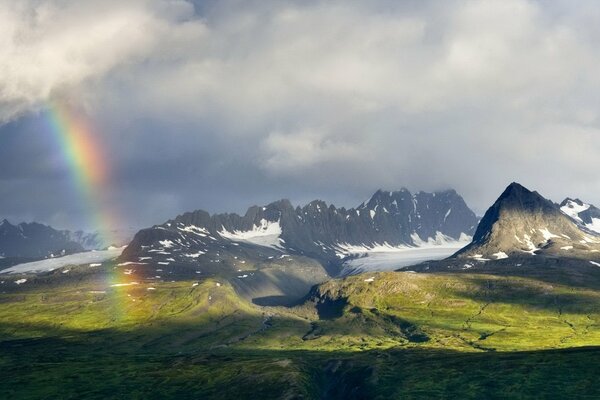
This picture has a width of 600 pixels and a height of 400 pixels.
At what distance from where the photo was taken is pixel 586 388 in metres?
187

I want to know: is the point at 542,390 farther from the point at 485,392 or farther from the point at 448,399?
the point at 448,399

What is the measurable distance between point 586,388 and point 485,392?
33089 millimetres

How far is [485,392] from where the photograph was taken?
199 metres

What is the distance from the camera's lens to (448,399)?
199500 millimetres

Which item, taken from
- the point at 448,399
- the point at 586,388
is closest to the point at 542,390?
the point at 586,388

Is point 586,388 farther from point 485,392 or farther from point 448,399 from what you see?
point 448,399

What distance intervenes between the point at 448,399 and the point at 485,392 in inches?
533

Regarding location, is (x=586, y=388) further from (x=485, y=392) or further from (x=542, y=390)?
(x=485, y=392)

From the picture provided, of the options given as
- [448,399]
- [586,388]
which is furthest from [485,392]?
[586,388]

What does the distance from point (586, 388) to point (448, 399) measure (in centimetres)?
4613

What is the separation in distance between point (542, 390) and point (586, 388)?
549 inches

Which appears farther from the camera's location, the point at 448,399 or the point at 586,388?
the point at 448,399

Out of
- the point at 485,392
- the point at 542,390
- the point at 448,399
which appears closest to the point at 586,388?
the point at 542,390

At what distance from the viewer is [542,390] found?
193 meters
